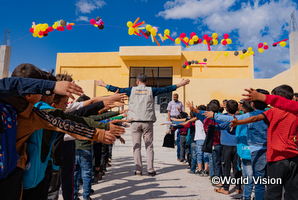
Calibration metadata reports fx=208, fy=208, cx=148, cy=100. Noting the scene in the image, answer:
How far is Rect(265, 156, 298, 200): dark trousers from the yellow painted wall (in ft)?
44.5

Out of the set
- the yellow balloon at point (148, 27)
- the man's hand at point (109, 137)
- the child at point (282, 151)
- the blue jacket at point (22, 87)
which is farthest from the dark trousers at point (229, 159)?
the yellow balloon at point (148, 27)

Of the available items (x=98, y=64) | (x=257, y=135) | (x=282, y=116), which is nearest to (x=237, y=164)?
(x=257, y=135)

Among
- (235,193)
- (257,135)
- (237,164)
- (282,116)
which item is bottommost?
(235,193)

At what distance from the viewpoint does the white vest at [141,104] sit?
16.1 feet

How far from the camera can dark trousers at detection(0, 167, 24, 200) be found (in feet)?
4.82

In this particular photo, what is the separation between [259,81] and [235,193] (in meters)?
13.4

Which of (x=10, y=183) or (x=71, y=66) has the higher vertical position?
(x=71, y=66)

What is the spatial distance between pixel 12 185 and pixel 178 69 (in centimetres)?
1770

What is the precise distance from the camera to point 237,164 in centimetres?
388

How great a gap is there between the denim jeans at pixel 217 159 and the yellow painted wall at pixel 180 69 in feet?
38.2

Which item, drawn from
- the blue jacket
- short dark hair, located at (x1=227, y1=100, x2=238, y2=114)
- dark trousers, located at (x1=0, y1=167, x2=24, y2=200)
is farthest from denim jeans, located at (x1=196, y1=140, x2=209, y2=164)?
the blue jacket

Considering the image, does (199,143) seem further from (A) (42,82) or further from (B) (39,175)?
(A) (42,82)

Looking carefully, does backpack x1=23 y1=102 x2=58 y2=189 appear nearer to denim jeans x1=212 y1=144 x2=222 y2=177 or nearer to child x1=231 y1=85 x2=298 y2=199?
child x1=231 y1=85 x2=298 y2=199

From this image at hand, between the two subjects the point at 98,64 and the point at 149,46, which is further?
the point at 98,64
